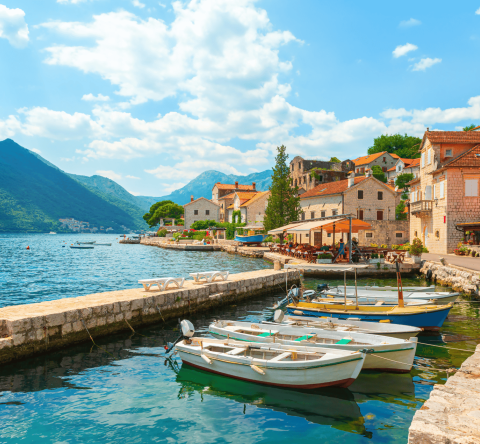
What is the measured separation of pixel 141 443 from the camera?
5.72 metres

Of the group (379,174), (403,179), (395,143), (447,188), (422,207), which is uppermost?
(395,143)

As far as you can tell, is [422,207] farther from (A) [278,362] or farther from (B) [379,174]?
(B) [379,174]

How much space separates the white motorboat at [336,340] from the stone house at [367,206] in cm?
3316

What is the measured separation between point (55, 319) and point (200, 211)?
7720 cm

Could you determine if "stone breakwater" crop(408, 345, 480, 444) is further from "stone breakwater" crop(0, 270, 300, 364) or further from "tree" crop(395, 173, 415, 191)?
"tree" crop(395, 173, 415, 191)

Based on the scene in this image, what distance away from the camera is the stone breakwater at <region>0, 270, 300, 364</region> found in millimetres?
8891

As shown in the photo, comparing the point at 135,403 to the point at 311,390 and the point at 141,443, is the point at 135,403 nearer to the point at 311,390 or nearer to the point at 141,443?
the point at 141,443

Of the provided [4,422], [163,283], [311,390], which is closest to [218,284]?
[163,283]

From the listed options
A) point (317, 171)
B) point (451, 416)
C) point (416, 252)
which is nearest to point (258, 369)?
point (451, 416)

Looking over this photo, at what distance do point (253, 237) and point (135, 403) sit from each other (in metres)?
46.6

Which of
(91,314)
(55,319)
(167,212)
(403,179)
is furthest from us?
(167,212)

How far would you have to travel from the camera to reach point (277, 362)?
23.9 feet

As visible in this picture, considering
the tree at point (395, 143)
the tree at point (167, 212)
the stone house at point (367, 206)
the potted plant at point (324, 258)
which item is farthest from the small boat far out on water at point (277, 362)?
the tree at point (167, 212)

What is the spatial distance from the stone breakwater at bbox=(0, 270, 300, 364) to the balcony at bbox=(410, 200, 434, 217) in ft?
78.3
